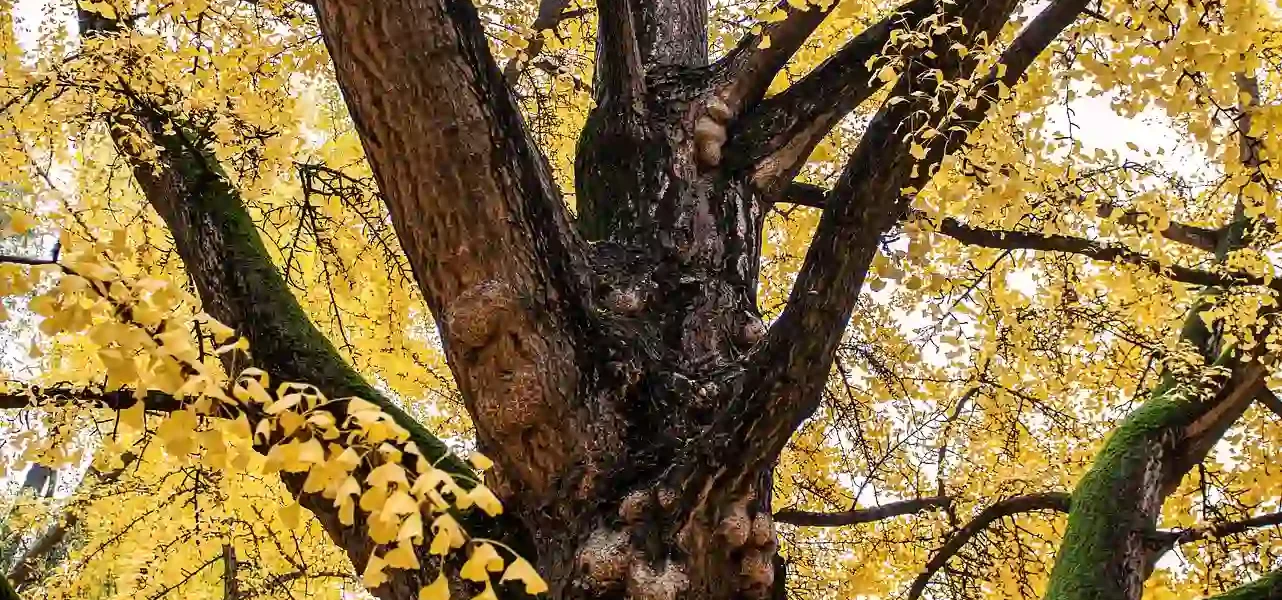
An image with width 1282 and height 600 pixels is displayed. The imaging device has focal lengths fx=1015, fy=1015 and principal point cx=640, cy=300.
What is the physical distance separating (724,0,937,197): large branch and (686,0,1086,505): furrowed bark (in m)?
0.89

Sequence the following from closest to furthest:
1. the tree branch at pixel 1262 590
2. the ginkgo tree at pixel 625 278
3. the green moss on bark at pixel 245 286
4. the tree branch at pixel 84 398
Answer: the ginkgo tree at pixel 625 278
the tree branch at pixel 84 398
the green moss on bark at pixel 245 286
the tree branch at pixel 1262 590

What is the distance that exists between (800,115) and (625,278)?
89 cm

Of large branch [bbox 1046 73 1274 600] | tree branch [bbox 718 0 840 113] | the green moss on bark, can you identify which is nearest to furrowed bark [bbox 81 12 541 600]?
the green moss on bark

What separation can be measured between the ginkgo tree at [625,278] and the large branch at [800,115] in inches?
0.6

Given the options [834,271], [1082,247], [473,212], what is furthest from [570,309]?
[1082,247]

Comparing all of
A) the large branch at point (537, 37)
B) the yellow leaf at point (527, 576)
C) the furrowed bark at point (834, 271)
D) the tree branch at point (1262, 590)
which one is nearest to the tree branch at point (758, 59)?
the large branch at point (537, 37)

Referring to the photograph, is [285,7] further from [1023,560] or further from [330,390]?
[1023,560]

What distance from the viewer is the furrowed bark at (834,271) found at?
232 centimetres

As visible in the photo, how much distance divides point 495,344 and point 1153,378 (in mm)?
4756

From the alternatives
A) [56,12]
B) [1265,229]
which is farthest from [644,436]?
[56,12]

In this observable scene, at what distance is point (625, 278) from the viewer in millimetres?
3047

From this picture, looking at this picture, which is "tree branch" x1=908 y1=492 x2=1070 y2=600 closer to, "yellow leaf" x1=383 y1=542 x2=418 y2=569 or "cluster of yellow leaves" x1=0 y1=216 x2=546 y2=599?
"cluster of yellow leaves" x1=0 y1=216 x2=546 y2=599

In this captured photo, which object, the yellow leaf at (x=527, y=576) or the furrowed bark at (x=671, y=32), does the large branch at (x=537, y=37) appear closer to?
the furrowed bark at (x=671, y=32)

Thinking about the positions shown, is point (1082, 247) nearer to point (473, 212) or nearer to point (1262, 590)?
point (1262, 590)
